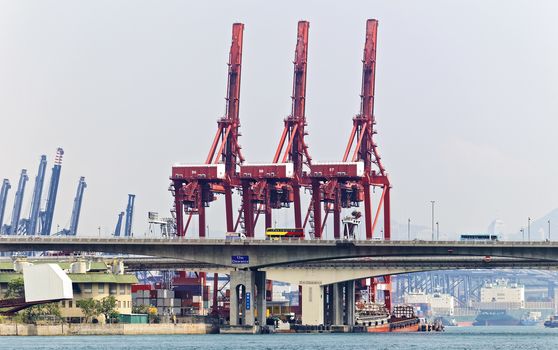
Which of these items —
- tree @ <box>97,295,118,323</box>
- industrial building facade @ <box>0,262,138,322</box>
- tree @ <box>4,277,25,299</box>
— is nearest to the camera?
tree @ <box>4,277,25,299</box>

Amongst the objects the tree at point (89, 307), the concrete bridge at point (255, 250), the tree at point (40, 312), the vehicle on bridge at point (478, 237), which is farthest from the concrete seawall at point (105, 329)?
the vehicle on bridge at point (478, 237)

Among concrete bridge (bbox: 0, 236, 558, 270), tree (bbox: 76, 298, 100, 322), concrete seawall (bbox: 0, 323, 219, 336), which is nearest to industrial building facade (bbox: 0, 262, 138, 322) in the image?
tree (bbox: 76, 298, 100, 322)

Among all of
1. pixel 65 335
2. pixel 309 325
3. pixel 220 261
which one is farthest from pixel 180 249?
pixel 309 325

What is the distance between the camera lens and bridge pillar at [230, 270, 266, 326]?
169500 mm

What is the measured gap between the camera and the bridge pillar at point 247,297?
16950 cm

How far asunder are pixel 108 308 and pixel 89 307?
2982 mm

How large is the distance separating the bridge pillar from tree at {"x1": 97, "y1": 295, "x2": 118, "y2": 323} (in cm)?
1401

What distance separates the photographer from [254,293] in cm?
17275

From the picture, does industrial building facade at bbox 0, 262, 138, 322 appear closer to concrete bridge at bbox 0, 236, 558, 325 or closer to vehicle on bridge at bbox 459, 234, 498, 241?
concrete bridge at bbox 0, 236, 558, 325

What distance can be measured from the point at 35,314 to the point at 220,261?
21.6 metres

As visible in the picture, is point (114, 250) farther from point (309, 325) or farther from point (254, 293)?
point (309, 325)

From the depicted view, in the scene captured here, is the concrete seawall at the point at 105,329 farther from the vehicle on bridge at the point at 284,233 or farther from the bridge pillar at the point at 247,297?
the vehicle on bridge at the point at 284,233

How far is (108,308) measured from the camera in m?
174

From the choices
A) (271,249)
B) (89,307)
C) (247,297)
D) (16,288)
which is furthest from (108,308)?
(271,249)
